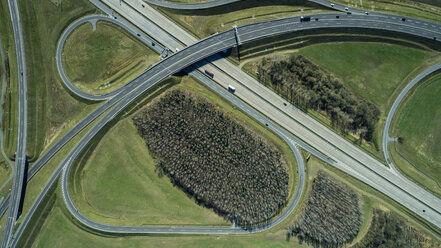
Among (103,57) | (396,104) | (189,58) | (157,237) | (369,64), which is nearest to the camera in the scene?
(189,58)

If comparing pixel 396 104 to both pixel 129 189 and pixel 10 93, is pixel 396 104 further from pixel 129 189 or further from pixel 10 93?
pixel 10 93

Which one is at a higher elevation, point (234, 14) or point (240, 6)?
point (240, 6)

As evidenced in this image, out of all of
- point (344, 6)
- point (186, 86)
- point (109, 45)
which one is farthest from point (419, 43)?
point (109, 45)

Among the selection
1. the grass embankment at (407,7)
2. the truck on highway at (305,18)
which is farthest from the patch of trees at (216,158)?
the grass embankment at (407,7)

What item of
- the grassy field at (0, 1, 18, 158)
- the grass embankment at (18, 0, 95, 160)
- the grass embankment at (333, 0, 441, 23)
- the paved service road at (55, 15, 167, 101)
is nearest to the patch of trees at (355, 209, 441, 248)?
the grass embankment at (333, 0, 441, 23)

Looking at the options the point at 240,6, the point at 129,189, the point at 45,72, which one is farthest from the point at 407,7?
the point at 45,72
